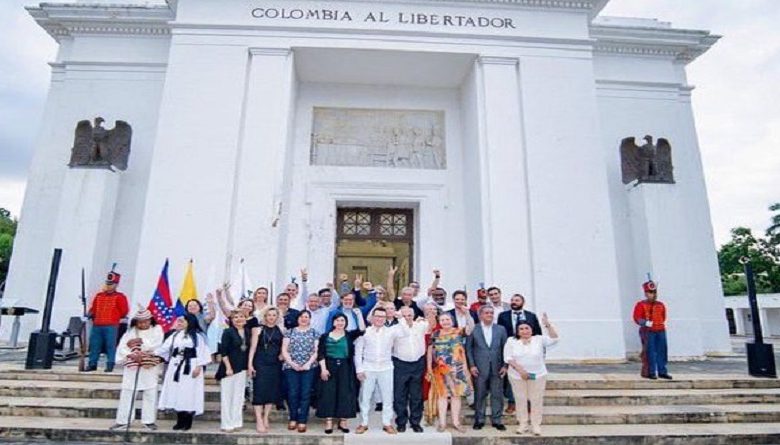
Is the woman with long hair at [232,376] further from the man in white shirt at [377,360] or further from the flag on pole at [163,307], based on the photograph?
the flag on pole at [163,307]

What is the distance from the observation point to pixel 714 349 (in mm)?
10961

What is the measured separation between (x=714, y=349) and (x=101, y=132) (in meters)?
14.9

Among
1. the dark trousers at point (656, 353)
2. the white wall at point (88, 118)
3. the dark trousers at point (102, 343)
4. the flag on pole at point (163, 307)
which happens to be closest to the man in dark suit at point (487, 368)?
the dark trousers at point (656, 353)

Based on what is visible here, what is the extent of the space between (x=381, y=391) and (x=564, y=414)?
235 cm

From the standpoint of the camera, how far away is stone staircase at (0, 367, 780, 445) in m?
5.14

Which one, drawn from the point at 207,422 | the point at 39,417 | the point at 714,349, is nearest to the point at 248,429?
the point at 207,422

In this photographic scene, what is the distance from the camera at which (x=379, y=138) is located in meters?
11.6

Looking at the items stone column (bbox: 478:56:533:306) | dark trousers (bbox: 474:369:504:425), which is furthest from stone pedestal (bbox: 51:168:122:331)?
Result: dark trousers (bbox: 474:369:504:425)

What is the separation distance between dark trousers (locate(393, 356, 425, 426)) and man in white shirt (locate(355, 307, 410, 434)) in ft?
0.30

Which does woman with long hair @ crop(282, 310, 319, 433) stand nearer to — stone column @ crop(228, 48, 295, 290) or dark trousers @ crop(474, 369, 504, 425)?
dark trousers @ crop(474, 369, 504, 425)

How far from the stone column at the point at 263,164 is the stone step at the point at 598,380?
3.01 m

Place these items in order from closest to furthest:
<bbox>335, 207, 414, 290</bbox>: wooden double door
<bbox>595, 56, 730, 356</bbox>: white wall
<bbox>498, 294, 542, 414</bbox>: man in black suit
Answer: <bbox>498, 294, 542, 414</bbox>: man in black suit → <bbox>595, 56, 730, 356</bbox>: white wall → <bbox>335, 207, 414, 290</bbox>: wooden double door

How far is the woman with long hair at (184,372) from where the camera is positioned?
5258 mm

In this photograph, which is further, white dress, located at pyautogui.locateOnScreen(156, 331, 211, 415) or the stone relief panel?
the stone relief panel
